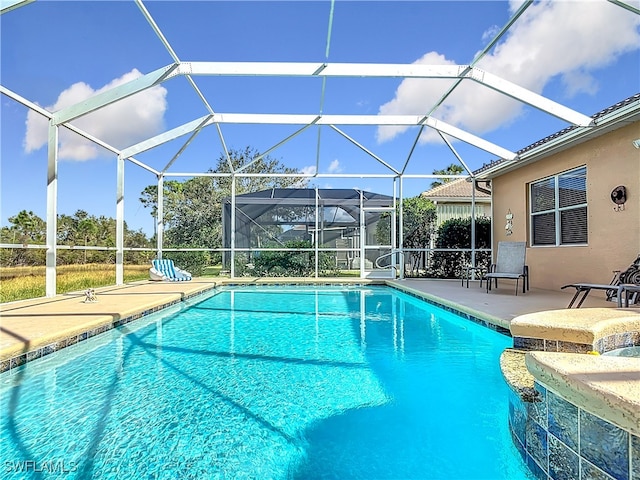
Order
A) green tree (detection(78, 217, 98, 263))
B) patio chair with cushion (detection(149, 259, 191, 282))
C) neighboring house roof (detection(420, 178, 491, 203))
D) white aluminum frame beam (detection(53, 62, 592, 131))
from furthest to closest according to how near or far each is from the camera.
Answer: neighboring house roof (detection(420, 178, 491, 203)) → patio chair with cushion (detection(149, 259, 191, 282)) → green tree (detection(78, 217, 98, 263)) → white aluminum frame beam (detection(53, 62, 592, 131))

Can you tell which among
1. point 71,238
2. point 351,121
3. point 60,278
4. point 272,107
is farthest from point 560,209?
point 71,238

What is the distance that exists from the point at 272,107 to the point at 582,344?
10.4 meters

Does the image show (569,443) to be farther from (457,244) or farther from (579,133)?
(457,244)

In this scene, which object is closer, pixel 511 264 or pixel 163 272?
pixel 511 264

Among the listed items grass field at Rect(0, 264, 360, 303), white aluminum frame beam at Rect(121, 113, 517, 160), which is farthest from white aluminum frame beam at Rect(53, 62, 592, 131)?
grass field at Rect(0, 264, 360, 303)

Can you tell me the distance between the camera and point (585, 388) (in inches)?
54.4

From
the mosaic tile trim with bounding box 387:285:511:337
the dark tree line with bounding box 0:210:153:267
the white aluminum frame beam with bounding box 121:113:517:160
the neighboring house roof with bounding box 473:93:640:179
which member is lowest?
the mosaic tile trim with bounding box 387:285:511:337

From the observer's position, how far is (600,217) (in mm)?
6594

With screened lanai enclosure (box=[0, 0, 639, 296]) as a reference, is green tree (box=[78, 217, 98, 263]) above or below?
below

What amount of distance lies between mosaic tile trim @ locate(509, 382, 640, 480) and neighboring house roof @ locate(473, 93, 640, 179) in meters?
5.48

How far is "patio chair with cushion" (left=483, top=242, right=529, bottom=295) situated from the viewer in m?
7.63

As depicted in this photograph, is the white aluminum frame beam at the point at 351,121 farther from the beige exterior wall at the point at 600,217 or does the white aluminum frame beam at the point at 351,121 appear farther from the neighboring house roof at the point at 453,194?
the neighboring house roof at the point at 453,194

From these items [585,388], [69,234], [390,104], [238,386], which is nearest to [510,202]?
[390,104]

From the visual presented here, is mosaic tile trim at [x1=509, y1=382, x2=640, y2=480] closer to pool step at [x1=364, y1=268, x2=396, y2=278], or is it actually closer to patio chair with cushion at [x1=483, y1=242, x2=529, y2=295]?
patio chair with cushion at [x1=483, y1=242, x2=529, y2=295]
